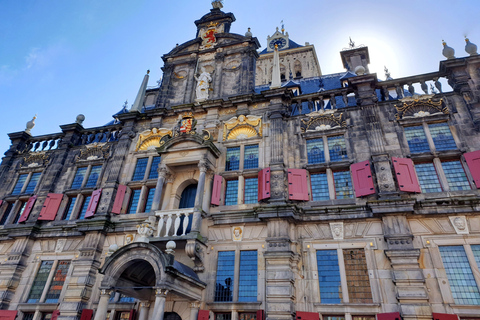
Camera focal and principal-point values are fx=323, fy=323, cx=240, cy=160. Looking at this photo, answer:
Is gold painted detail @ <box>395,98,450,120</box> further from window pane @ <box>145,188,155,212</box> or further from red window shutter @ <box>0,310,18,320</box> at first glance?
red window shutter @ <box>0,310,18,320</box>

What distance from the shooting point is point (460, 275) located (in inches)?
521

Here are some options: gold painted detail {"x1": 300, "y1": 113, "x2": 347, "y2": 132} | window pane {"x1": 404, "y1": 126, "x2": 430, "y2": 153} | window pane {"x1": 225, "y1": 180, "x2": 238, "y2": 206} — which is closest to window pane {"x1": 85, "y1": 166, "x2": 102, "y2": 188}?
window pane {"x1": 225, "y1": 180, "x2": 238, "y2": 206}

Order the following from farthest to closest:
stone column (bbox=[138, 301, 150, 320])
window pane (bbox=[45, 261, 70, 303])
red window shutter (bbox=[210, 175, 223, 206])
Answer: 1. window pane (bbox=[45, 261, 70, 303])
2. red window shutter (bbox=[210, 175, 223, 206])
3. stone column (bbox=[138, 301, 150, 320])

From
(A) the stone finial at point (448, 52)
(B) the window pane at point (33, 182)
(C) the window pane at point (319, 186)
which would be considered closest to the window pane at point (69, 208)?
(B) the window pane at point (33, 182)

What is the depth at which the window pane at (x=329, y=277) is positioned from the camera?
14.2 m

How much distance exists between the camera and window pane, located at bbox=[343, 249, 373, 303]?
45.3 feet

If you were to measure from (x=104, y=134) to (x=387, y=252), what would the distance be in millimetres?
20872

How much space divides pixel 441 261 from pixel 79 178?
71.3 feet

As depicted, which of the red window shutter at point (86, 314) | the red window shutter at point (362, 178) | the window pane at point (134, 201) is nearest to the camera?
the red window shutter at point (362, 178)

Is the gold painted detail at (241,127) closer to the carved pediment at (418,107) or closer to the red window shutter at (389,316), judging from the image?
the carved pediment at (418,107)

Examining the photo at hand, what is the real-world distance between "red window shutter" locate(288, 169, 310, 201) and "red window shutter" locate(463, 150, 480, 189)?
297 inches

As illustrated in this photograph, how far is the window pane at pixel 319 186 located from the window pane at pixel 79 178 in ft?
51.0

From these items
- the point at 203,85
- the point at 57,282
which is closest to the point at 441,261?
the point at 203,85

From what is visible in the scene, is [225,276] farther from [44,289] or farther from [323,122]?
[44,289]
